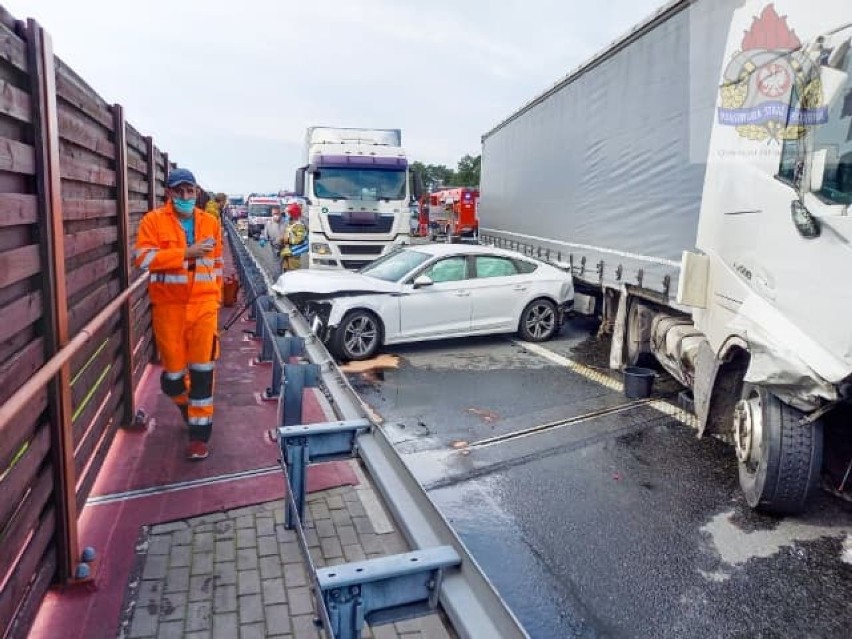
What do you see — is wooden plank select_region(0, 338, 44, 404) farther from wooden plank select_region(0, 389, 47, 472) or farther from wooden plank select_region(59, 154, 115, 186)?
wooden plank select_region(59, 154, 115, 186)

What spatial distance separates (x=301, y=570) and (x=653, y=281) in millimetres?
5236

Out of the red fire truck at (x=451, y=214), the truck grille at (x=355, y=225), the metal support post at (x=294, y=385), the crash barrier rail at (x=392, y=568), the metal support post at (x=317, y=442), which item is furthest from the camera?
the red fire truck at (x=451, y=214)

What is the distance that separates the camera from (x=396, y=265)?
973 centimetres

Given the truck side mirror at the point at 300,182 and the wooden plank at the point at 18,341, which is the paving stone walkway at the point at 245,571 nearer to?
the wooden plank at the point at 18,341

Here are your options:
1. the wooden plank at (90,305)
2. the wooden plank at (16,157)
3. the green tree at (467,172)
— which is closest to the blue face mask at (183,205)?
the wooden plank at (90,305)

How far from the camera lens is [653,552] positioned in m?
4.04

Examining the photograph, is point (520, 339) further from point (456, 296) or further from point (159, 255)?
point (159, 255)

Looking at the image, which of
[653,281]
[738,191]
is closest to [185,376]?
[738,191]

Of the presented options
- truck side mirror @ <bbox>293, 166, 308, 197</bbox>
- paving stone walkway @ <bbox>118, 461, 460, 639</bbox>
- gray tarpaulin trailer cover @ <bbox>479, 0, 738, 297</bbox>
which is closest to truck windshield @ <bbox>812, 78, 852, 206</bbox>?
gray tarpaulin trailer cover @ <bbox>479, 0, 738, 297</bbox>

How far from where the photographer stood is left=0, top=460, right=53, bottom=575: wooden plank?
7.53 ft

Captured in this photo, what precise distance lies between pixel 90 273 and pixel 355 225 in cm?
1107

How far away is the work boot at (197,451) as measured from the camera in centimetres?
454

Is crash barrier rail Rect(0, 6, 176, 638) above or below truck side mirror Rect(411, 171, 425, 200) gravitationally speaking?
below

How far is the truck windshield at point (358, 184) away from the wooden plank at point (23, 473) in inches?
485
